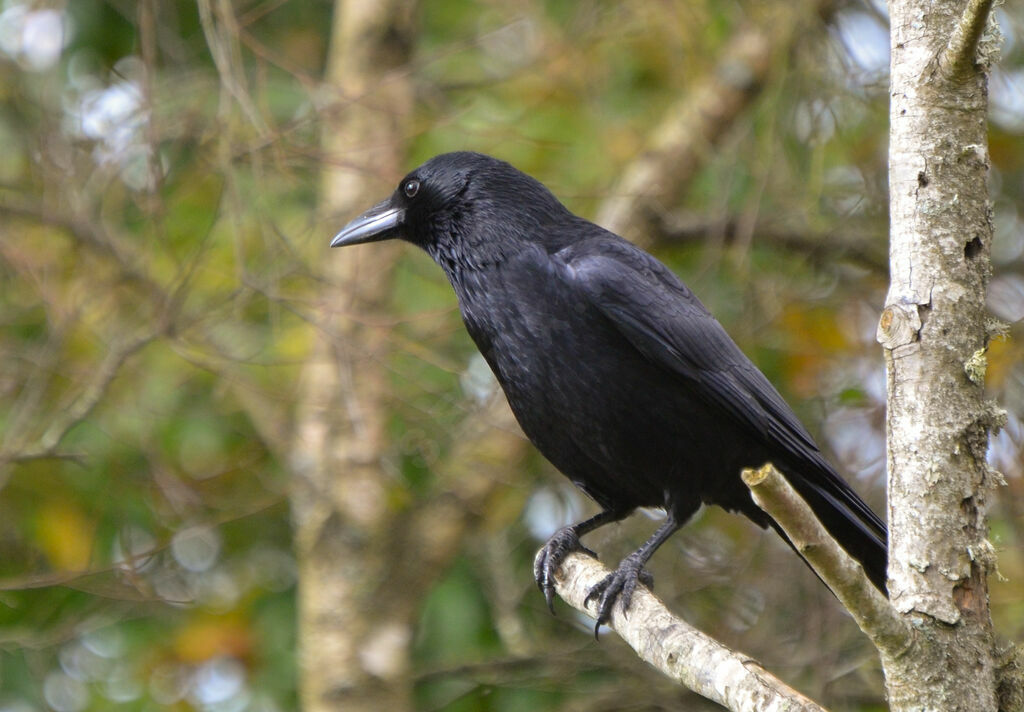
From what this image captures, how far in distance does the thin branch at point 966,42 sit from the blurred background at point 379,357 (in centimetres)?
217

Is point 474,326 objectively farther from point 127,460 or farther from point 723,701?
point 127,460

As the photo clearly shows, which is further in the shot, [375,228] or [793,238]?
[793,238]

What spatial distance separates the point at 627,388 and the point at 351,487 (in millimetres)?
1840

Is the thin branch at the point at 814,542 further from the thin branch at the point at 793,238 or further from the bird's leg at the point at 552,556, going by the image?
the thin branch at the point at 793,238

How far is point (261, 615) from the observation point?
5379 mm

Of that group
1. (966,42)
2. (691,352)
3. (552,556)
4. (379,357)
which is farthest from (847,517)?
(379,357)

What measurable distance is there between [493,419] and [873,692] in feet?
5.76

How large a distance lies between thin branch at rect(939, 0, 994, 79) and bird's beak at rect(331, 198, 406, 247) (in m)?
2.11

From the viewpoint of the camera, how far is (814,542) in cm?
198

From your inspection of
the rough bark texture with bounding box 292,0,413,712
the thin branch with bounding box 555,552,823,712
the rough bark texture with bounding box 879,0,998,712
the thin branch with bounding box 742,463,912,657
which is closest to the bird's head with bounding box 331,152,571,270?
the rough bark texture with bounding box 292,0,413,712

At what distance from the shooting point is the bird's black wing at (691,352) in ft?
11.3

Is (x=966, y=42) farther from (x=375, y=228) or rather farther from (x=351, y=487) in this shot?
(x=351, y=487)

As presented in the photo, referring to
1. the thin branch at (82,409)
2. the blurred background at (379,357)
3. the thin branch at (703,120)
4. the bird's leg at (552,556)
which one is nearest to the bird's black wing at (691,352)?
the bird's leg at (552,556)

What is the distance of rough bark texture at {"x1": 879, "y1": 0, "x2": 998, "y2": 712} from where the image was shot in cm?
226
